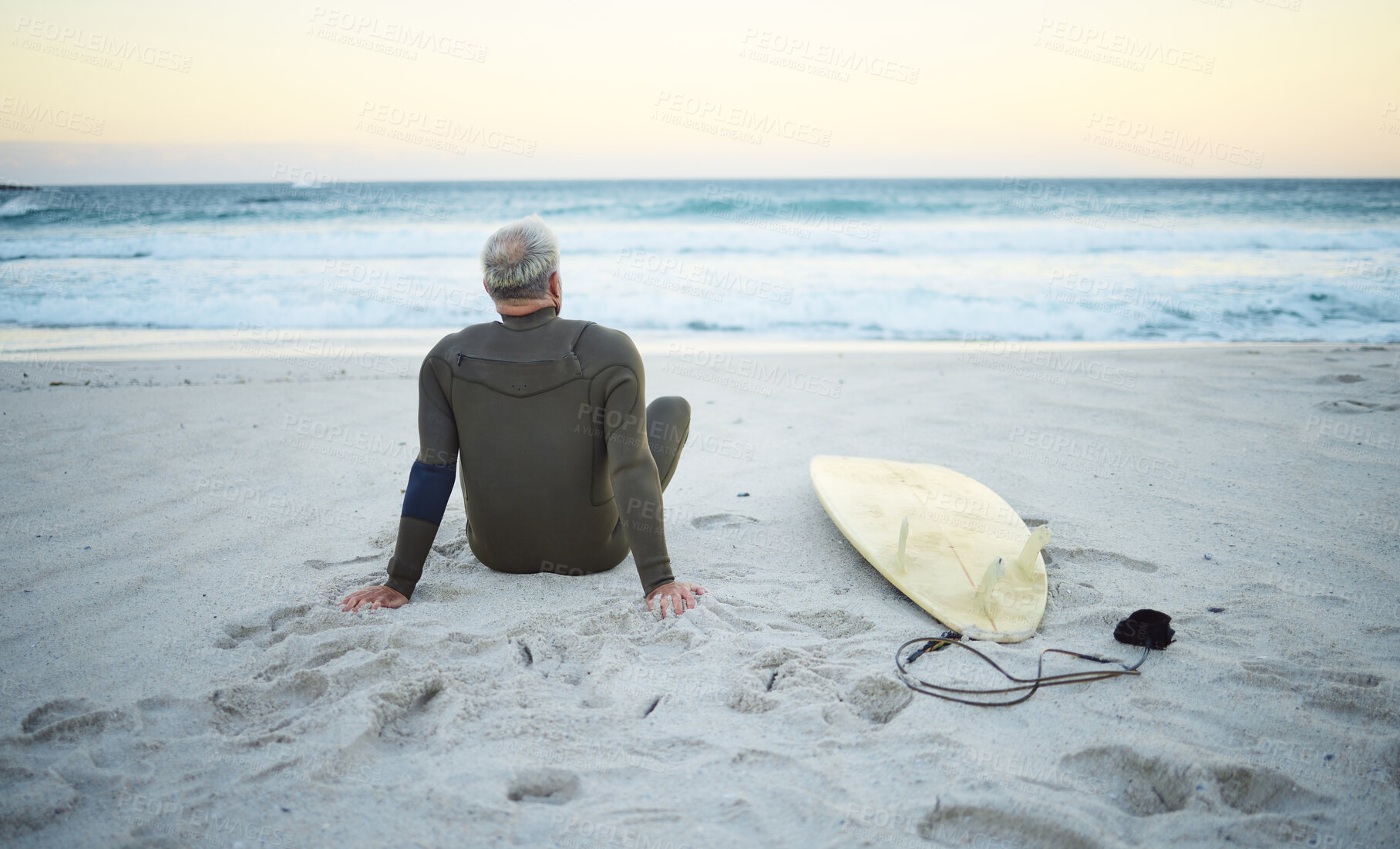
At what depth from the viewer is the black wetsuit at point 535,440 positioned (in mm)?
2201

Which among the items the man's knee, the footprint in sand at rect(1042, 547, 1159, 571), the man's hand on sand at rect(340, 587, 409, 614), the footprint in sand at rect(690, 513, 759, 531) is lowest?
the footprint in sand at rect(690, 513, 759, 531)

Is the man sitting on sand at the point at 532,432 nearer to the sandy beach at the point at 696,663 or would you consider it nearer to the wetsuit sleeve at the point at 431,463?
the wetsuit sleeve at the point at 431,463

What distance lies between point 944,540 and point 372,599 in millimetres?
2046

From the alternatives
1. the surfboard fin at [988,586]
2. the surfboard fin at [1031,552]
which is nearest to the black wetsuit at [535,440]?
the surfboard fin at [988,586]

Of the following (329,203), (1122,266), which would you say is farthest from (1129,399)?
(329,203)

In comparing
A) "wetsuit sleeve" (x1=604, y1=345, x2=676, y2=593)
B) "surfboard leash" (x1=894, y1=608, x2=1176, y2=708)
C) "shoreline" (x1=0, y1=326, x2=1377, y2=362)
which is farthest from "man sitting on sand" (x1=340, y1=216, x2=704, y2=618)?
"shoreline" (x1=0, y1=326, x2=1377, y2=362)

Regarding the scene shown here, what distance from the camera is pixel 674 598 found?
7.77 feet

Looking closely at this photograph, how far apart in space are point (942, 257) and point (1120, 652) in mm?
13200

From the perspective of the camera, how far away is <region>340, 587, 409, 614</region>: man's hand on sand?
2.34 meters

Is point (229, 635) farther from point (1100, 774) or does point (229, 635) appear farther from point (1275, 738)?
point (1275, 738)

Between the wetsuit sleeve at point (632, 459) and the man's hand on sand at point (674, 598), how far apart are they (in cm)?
15

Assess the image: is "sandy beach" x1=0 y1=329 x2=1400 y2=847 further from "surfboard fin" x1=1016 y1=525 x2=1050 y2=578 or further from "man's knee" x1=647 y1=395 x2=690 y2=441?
"man's knee" x1=647 y1=395 x2=690 y2=441

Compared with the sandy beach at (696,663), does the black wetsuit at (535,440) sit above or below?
above

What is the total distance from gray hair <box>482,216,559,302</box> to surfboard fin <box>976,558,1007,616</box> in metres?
1.63
